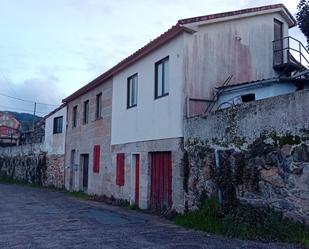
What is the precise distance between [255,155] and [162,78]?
17.8 ft

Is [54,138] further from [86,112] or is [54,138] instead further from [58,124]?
[86,112]

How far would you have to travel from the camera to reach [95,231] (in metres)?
9.73

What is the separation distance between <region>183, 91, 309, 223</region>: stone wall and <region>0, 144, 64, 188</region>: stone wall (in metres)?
14.9

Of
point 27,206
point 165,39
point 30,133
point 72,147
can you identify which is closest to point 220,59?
point 165,39

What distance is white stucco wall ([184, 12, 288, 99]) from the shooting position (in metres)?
12.4

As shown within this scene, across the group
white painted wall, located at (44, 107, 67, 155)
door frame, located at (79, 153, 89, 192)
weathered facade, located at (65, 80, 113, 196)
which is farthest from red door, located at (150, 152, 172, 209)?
white painted wall, located at (44, 107, 67, 155)

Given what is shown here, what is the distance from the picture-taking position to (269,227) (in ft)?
26.7

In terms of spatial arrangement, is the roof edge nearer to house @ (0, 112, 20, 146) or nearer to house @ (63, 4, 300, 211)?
house @ (63, 4, 300, 211)

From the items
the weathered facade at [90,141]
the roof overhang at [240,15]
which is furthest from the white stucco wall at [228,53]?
the weathered facade at [90,141]

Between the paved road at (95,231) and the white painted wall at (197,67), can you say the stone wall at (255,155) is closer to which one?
the paved road at (95,231)

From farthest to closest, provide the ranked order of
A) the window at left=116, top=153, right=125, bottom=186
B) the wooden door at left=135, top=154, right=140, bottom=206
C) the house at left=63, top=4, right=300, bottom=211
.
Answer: the window at left=116, top=153, right=125, bottom=186, the wooden door at left=135, top=154, right=140, bottom=206, the house at left=63, top=4, right=300, bottom=211

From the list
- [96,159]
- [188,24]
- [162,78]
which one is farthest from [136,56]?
[96,159]

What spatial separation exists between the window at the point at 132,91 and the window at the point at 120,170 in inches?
82.9

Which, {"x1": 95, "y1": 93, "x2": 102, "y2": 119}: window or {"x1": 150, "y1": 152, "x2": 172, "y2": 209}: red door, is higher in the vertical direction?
{"x1": 95, "y1": 93, "x2": 102, "y2": 119}: window
